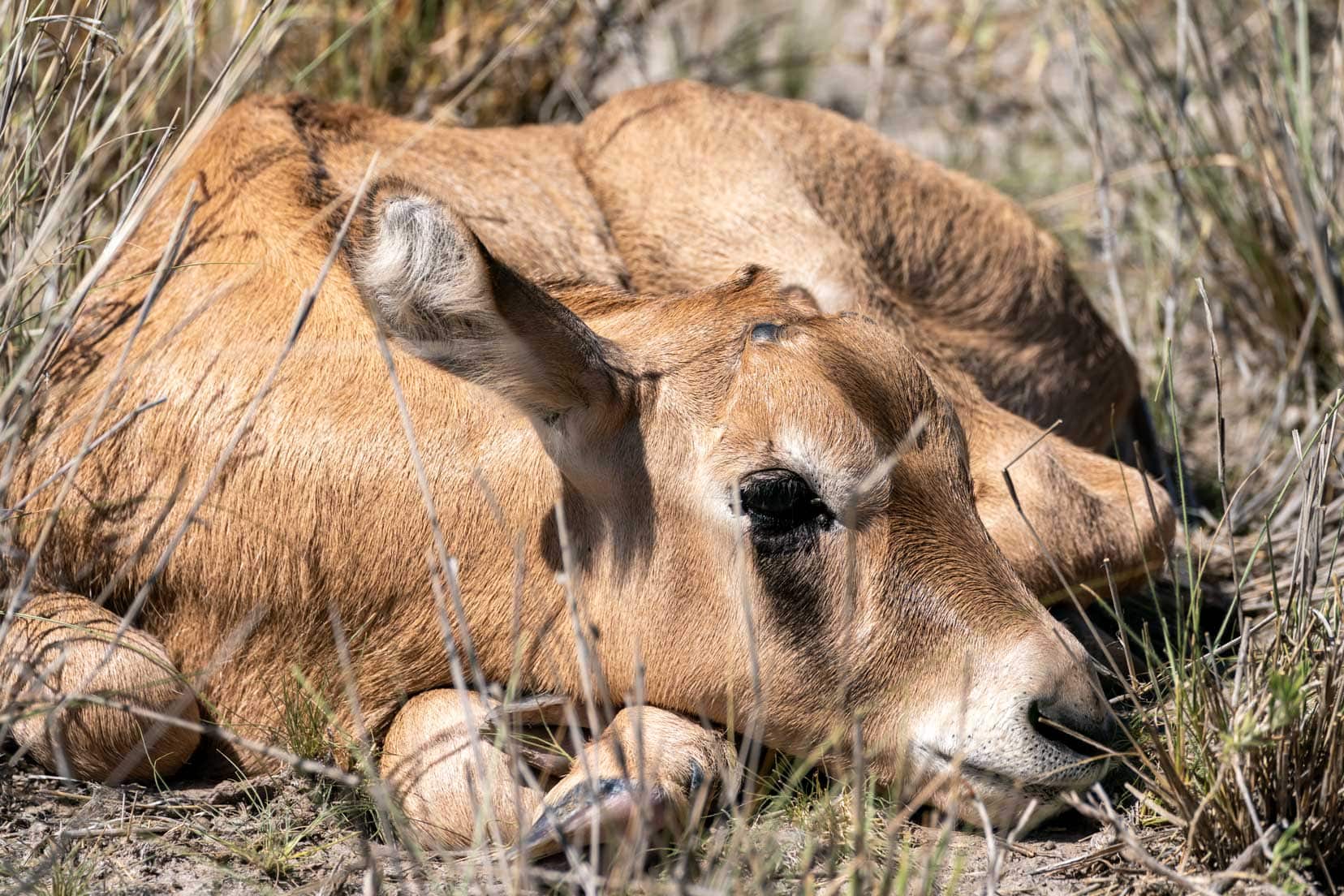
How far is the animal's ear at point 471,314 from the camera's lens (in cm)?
335

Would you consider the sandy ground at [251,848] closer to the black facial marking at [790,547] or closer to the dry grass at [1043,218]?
the dry grass at [1043,218]

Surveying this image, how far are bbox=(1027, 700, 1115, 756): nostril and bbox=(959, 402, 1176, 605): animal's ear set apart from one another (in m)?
1.04

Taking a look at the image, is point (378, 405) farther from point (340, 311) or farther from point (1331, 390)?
point (1331, 390)

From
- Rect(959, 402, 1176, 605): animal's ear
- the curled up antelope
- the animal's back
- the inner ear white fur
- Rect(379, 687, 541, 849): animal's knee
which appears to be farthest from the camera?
Rect(959, 402, 1176, 605): animal's ear

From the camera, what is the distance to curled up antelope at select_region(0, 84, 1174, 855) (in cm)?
357

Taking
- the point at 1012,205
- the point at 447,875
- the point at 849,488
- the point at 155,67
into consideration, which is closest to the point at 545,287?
the point at 849,488

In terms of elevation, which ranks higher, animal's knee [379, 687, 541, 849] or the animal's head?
the animal's head

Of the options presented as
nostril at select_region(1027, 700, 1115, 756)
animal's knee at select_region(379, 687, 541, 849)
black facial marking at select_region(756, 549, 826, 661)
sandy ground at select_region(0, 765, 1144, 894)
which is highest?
black facial marking at select_region(756, 549, 826, 661)

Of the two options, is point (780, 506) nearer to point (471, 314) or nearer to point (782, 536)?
point (782, 536)

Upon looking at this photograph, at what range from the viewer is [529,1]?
723cm

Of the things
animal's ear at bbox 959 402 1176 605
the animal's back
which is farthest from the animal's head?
animal's ear at bbox 959 402 1176 605

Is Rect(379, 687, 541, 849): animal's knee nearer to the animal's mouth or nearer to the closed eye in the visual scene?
the closed eye

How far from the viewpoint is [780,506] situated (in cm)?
360

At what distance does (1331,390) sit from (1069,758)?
11.0 ft
